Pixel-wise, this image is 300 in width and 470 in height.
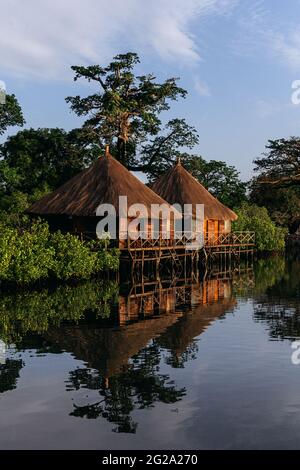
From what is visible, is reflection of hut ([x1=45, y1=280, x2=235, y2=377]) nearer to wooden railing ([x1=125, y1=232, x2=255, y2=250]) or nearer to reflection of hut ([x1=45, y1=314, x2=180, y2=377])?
reflection of hut ([x1=45, y1=314, x2=180, y2=377])

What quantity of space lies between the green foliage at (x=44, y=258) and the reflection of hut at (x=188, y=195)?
1014 cm

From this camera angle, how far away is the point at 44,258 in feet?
78.1

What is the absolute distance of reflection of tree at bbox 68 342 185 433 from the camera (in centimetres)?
930

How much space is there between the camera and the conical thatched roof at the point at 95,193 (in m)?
30.0

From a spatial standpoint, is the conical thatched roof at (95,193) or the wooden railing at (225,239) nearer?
the conical thatched roof at (95,193)

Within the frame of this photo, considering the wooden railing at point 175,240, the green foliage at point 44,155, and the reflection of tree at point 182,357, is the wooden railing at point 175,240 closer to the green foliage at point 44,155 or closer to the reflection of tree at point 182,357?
the green foliage at point 44,155

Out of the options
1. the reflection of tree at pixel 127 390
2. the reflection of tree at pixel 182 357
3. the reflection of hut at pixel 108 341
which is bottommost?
the reflection of tree at pixel 127 390

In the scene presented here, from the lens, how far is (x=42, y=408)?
380 inches

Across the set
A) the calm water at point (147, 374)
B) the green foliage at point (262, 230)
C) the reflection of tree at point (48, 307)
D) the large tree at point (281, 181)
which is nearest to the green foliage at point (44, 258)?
the reflection of tree at point (48, 307)

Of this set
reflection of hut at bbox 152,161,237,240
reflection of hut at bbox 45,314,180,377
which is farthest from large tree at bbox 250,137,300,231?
reflection of hut at bbox 45,314,180,377
